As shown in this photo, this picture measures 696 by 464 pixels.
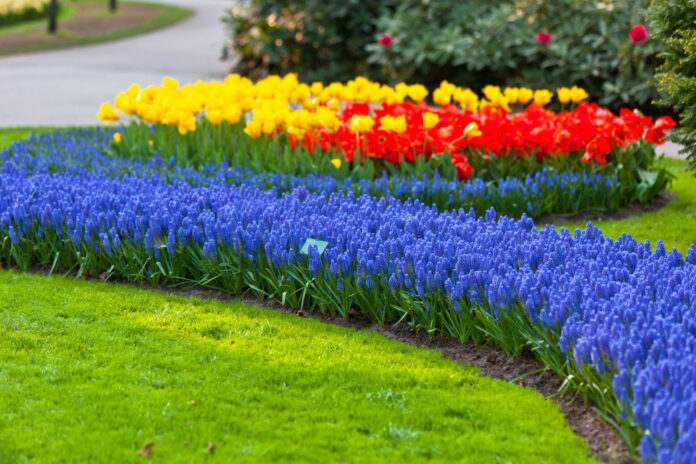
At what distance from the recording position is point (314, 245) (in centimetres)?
457

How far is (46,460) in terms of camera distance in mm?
3062

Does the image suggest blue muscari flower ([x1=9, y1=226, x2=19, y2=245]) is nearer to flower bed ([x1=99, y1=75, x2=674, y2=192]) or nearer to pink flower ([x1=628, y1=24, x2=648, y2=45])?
flower bed ([x1=99, y1=75, x2=674, y2=192])

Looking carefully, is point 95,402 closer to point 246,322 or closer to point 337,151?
point 246,322

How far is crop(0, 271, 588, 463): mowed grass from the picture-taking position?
10.4 feet

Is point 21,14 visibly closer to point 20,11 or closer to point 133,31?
point 20,11

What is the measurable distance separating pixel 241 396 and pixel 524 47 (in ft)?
28.6

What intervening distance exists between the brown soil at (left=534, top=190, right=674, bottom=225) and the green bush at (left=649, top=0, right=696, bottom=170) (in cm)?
87

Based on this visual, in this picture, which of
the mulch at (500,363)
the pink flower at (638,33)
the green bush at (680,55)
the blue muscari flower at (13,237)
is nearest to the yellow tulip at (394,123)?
the green bush at (680,55)

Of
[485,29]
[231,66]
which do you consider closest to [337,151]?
[485,29]

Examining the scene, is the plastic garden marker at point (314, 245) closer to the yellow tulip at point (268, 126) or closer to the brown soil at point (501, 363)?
the brown soil at point (501, 363)

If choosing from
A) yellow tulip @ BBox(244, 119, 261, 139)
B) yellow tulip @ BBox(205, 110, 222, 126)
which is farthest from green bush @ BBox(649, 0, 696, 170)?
yellow tulip @ BBox(205, 110, 222, 126)

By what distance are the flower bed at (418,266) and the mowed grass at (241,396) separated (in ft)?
0.75

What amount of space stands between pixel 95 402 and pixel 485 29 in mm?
9191

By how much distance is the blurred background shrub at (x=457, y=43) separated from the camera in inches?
419
